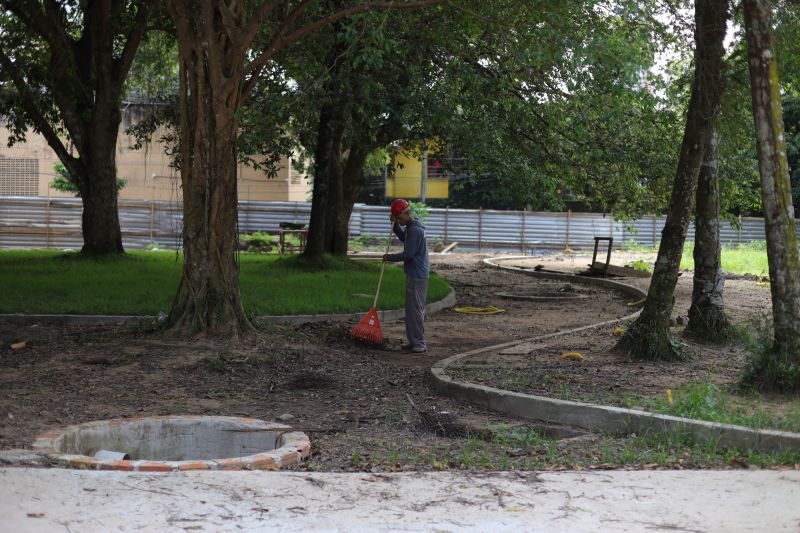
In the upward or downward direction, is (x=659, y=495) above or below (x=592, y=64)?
below

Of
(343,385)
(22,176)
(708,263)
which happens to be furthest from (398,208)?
(22,176)

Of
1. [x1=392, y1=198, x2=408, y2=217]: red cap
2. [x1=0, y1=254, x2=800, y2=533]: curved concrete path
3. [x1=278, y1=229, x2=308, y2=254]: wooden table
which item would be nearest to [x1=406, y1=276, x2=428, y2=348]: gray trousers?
[x1=392, y1=198, x2=408, y2=217]: red cap

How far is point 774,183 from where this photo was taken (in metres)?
8.00

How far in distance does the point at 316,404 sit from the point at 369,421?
3.01 ft

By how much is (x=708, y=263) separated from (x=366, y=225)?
2722 cm

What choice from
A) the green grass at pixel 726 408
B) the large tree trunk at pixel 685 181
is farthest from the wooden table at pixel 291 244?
the green grass at pixel 726 408

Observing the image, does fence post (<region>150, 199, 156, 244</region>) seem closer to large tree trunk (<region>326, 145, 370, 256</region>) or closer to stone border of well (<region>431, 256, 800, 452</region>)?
large tree trunk (<region>326, 145, 370, 256</region>)

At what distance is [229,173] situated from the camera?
11109mm

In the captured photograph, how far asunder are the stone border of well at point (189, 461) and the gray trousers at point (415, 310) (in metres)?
4.26

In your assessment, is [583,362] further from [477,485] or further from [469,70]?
[469,70]

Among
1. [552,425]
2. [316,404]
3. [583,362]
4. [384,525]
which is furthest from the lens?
[583,362]

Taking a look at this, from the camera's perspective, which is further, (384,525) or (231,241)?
(231,241)

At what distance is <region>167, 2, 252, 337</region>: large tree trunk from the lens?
10.9 m

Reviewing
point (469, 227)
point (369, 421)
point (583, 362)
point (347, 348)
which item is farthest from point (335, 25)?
point (469, 227)
